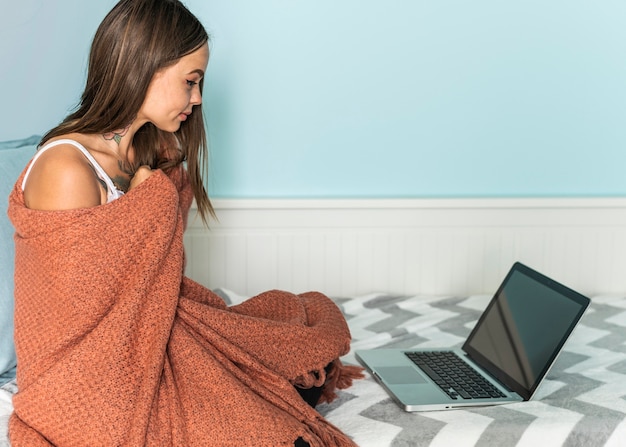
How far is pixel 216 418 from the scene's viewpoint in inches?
44.2

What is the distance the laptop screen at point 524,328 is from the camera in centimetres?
135

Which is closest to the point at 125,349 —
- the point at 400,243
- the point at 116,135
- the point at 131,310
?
the point at 131,310

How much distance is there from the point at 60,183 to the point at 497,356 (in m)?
0.86

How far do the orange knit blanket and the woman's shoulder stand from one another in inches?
1.1

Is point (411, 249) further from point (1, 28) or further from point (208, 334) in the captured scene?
point (1, 28)

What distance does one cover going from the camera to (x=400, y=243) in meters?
2.07

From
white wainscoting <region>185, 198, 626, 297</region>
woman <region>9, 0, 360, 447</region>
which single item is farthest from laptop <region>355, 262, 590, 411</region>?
white wainscoting <region>185, 198, 626, 297</region>

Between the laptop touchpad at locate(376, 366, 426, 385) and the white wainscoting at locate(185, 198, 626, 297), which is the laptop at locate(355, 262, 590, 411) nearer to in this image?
the laptop touchpad at locate(376, 366, 426, 385)

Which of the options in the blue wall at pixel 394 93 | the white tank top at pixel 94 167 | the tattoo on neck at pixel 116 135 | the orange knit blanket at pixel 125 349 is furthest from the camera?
the blue wall at pixel 394 93

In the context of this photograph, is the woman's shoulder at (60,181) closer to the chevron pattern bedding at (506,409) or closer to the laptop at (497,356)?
the chevron pattern bedding at (506,409)

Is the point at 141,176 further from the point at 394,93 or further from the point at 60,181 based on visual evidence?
the point at 394,93

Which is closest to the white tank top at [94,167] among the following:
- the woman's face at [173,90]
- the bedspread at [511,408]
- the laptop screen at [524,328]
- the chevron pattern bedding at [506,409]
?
the woman's face at [173,90]

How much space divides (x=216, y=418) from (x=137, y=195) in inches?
13.6

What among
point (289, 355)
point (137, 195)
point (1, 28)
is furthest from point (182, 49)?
point (1, 28)
